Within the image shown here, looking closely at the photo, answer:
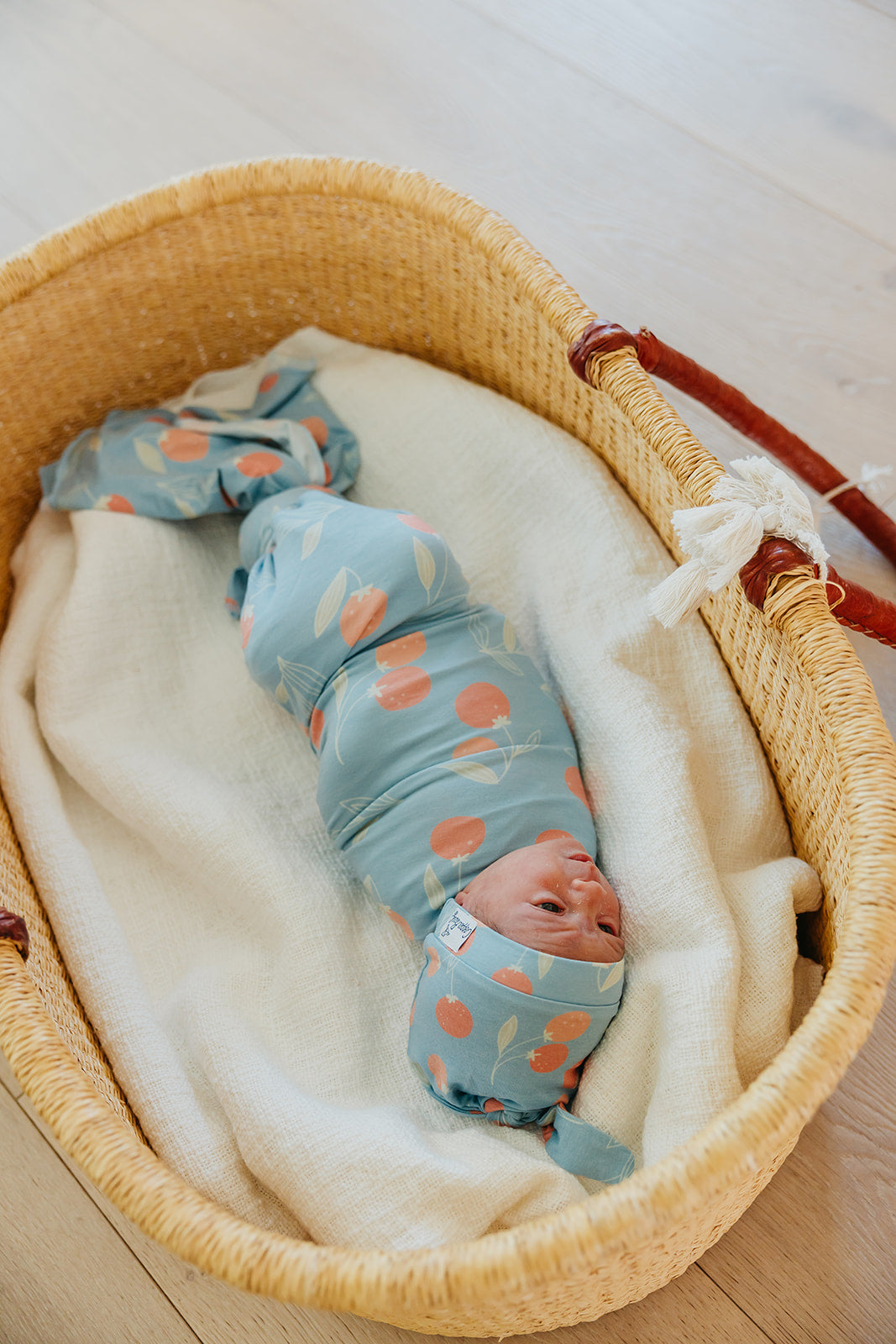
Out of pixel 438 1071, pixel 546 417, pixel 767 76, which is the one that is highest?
pixel 767 76

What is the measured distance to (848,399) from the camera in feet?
4.05

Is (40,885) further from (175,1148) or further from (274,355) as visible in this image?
(274,355)

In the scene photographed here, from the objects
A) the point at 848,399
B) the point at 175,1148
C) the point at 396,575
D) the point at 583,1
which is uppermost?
the point at 583,1

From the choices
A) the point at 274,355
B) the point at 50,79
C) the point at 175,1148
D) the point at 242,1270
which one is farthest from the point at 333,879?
the point at 50,79

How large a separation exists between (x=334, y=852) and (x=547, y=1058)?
30cm

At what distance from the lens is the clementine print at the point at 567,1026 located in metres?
0.76

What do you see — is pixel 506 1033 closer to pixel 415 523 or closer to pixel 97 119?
pixel 415 523

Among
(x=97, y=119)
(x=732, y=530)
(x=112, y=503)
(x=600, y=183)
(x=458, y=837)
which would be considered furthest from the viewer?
(x=97, y=119)

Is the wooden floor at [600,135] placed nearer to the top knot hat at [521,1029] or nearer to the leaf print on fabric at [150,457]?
the top knot hat at [521,1029]

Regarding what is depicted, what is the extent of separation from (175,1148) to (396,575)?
1.64 feet

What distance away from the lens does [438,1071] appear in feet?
2.63

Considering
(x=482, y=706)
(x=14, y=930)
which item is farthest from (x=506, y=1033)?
(x=14, y=930)

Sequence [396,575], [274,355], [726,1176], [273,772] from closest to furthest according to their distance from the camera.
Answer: [726,1176]
[396,575]
[273,772]
[274,355]

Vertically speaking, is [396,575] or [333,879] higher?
[396,575]
